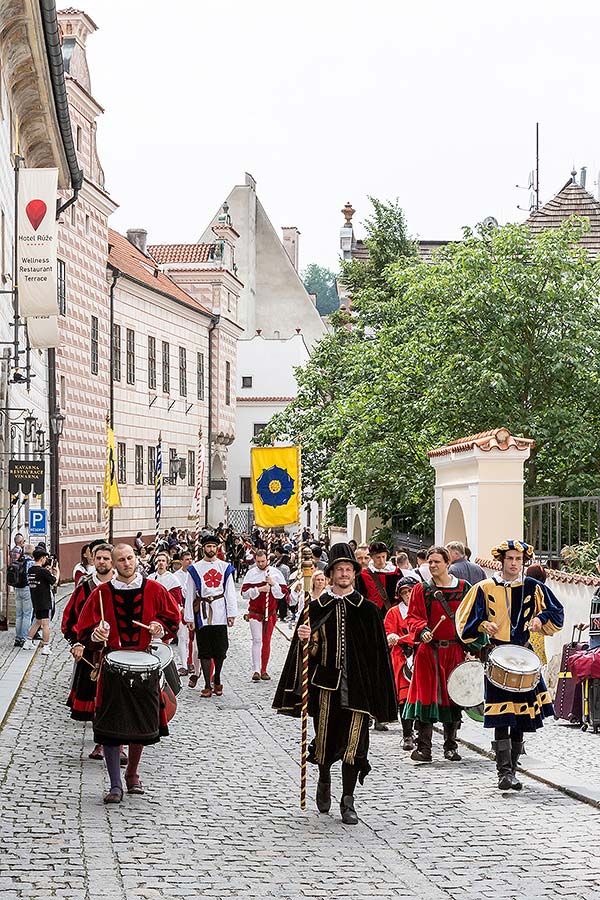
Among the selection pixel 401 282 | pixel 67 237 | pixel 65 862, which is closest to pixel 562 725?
pixel 65 862

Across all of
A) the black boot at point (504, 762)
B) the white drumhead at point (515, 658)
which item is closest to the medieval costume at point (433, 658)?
the white drumhead at point (515, 658)

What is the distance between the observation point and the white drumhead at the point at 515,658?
1047 centimetres

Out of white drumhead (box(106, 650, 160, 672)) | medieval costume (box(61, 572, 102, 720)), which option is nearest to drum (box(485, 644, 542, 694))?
white drumhead (box(106, 650, 160, 672))

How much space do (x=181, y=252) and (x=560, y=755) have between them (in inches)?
2077

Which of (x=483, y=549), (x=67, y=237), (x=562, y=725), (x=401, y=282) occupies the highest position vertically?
(x=67, y=237)

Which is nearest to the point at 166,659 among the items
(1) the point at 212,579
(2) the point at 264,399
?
(1) the point at 212,579

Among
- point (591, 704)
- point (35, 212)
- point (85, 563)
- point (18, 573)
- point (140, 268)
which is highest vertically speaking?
point (140, 268)

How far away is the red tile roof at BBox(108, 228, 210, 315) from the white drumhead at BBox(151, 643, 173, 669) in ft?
125

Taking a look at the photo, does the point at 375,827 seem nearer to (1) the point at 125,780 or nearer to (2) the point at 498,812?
(2) the point at 498,812

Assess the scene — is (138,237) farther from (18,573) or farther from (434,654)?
(434,654)

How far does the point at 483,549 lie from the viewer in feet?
65.8

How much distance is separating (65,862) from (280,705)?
2.45m

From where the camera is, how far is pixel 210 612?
17.4 m

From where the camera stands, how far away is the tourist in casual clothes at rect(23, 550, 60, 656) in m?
22.3
